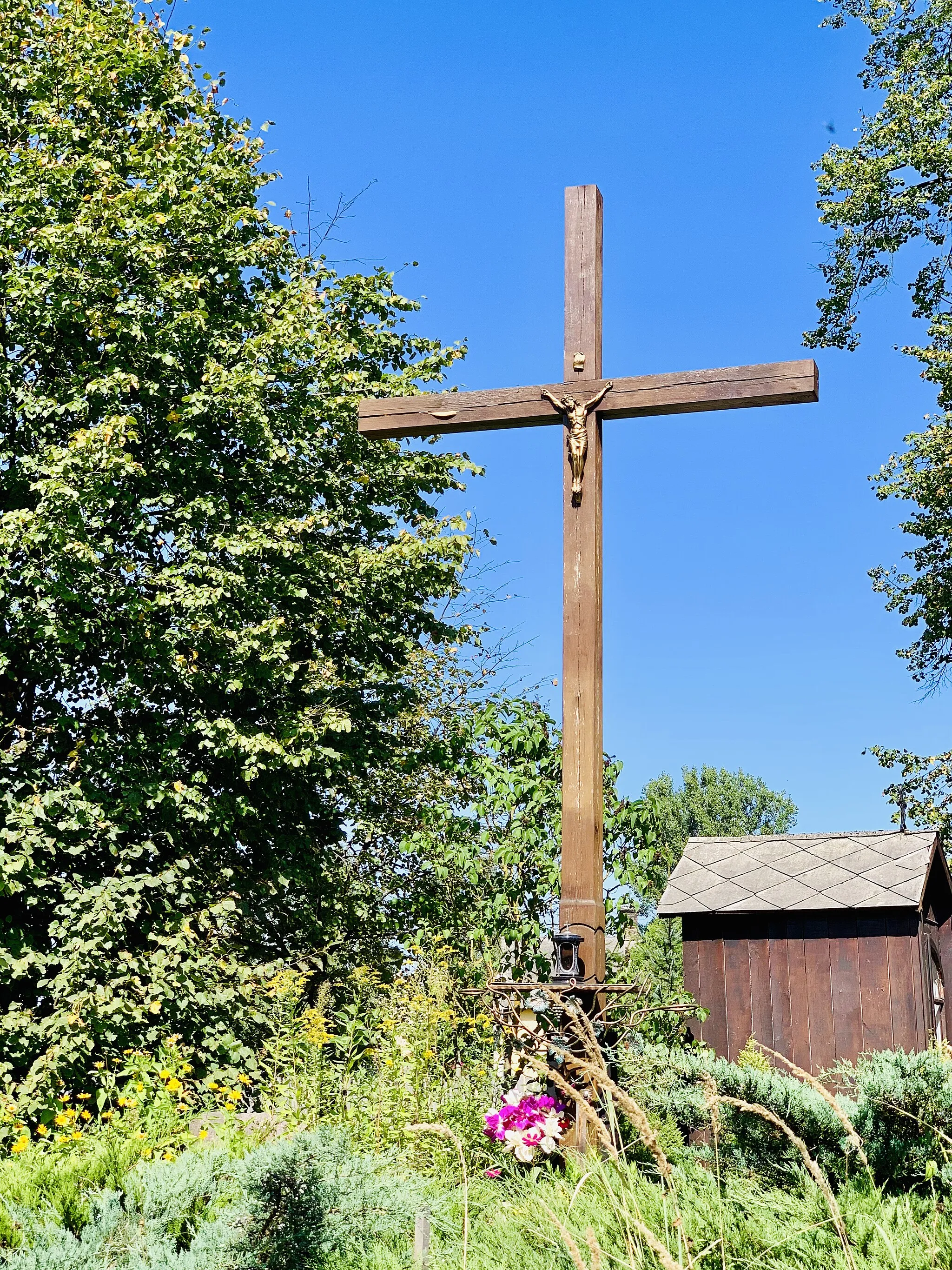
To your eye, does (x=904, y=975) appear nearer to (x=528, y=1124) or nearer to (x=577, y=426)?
(x=528, y=1124)

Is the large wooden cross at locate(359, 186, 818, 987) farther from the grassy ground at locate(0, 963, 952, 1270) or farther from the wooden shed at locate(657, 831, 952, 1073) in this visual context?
the wooden shed at locate(657, 831, 952, 1073)

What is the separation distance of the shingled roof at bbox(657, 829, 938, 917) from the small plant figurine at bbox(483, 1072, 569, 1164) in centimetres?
427

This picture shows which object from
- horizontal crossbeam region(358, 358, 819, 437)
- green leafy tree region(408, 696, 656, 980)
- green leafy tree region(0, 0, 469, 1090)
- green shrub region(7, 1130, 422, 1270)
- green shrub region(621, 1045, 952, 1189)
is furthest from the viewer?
green leafy tree region(0, 0, 469, 1090)

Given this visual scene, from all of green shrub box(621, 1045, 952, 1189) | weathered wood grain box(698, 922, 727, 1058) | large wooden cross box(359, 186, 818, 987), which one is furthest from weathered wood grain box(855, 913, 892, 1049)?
green shrub box(621, 1045, 952, 1189)

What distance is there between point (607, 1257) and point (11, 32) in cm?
979

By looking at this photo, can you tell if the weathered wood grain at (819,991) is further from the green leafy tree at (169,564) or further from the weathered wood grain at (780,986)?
the green leafy tree at (169,564)

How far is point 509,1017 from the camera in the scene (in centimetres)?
432

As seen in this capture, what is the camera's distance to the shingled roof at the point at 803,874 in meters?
8.27

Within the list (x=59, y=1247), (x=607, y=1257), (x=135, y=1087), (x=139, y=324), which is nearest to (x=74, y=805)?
(x=135, y=1087)

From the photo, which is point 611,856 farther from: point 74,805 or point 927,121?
point 927,121

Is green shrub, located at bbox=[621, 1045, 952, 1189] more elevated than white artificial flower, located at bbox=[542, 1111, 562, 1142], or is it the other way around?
green shrub, located at bbox=[621, 1045, 952, 1189]

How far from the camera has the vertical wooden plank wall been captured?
816 centimetres

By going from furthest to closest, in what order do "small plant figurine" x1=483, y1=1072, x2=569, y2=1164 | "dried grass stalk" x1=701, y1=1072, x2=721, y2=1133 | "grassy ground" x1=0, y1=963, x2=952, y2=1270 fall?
1. "small plant figurine" x1=483, y1=1072, x2=569, y2=1164
2. "grassy ground" x1=0, y1=963, x2=952, y2=1270
3. "dried grass stalk" x1=701, y1=1072, x2=721, y2=1133

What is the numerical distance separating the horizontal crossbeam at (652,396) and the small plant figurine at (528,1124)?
263 centimetres
